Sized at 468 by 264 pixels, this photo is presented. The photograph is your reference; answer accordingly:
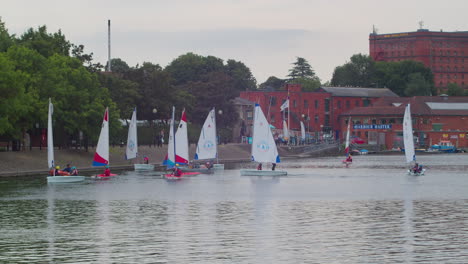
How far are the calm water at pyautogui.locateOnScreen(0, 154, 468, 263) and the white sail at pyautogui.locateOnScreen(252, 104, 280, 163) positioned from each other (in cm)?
613

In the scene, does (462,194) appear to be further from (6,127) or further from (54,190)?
(6,127)

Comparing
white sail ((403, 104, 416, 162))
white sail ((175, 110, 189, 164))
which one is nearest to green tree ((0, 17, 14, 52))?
white sail ((175, 110, 189, 164))

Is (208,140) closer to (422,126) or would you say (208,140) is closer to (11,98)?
(11,98)

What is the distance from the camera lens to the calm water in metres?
37.6

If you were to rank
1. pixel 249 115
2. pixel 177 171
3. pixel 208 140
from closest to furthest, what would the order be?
pixel 177 171 → pixel 208 140 → pixel 249 115

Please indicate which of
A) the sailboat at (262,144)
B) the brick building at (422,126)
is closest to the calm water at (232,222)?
the sailboat at (262,144)

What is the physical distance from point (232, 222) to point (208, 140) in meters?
53.0

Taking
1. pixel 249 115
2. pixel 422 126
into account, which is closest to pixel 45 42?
pixel 249 115

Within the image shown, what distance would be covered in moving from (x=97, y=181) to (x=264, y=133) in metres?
17.7

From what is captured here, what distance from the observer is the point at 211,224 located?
4838cm

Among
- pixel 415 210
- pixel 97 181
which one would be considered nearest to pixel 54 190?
pixel 97 181

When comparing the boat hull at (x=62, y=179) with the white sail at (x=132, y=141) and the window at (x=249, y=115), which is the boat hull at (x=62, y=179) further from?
the window at (x=249, y=115)

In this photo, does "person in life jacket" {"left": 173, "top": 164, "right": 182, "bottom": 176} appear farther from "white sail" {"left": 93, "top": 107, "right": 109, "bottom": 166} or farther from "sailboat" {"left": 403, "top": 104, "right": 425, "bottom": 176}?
"sailboat" {"left": 403, "top": 104, "right": 425, "bottom": 176}

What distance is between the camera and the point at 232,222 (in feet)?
162
